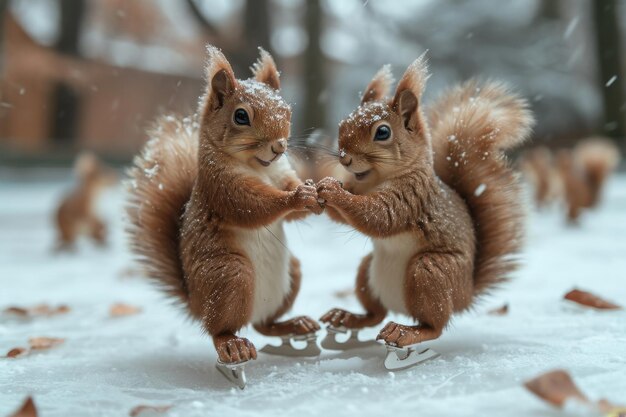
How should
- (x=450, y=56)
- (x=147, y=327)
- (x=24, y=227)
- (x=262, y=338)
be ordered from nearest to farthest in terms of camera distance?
(x=262, y=338), (x=147, y=327), (x=24, y=227), (x=450, y=56)

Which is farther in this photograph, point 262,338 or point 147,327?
point 147,327

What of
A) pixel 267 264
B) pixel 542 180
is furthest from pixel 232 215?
pixel 542 180

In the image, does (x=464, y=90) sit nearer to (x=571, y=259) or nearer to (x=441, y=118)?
(x=441, y=118)

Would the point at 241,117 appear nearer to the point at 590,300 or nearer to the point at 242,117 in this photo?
the point at 242,117

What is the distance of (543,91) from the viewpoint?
440cm

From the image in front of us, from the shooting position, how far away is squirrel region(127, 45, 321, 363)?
0.85 metres

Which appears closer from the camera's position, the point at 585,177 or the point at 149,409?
the point at 149,409

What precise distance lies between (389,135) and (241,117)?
0.70 ft

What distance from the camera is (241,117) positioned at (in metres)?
0.87

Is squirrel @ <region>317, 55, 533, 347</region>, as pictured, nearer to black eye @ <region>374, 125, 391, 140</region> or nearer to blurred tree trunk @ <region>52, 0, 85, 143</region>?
black eye @ <region>374, 125, 391, 140</region>

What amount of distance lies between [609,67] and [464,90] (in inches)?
126

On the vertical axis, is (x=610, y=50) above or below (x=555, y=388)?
above

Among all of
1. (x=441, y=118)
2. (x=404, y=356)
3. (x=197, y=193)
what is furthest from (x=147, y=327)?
(x=441, y=118)

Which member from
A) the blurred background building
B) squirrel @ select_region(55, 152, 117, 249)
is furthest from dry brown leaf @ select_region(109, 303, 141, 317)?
the blurred background building
